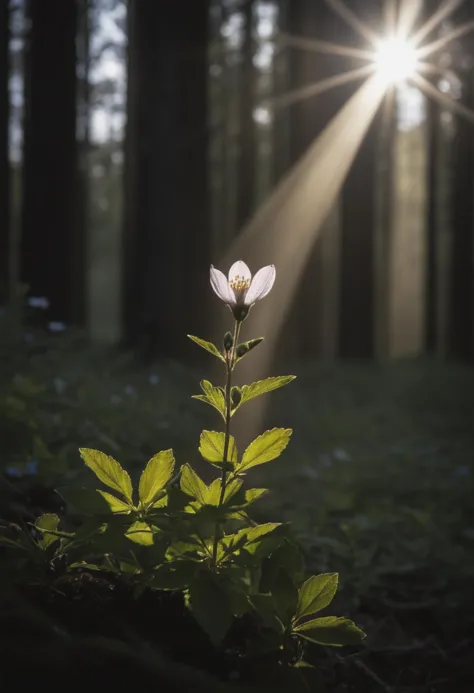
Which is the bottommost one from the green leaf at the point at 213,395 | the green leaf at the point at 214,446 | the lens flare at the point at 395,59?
the green leaf at the point at 214,446

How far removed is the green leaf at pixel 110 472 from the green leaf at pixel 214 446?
183 millimetres

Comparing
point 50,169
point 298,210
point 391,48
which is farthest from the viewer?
point 391,48

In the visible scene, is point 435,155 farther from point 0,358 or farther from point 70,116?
point 0,358

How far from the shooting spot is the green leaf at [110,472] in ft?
4.93

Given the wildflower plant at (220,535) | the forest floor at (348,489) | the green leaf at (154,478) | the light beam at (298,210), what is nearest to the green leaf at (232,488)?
the wildflower plant at (220,535)

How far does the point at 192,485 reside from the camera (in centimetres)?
151

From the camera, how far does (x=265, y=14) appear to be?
13688 millimetres

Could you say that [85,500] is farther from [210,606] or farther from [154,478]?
[210,606]

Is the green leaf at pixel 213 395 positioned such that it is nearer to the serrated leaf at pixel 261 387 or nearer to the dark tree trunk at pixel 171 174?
the serrated leaf at pixel 261 387

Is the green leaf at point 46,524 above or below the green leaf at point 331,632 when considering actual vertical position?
above

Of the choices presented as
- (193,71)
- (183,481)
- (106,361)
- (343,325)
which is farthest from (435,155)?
(183,481)

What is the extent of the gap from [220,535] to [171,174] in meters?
5.70

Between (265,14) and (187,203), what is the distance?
8.84 meters

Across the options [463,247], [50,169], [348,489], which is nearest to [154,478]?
[348,489]
